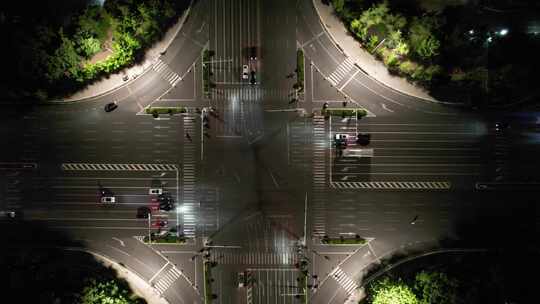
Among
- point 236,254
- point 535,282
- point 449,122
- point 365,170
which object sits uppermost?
point 449,122

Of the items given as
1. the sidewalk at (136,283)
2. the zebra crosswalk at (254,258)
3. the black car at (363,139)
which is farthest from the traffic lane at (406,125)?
the sidewalk at (136,283)

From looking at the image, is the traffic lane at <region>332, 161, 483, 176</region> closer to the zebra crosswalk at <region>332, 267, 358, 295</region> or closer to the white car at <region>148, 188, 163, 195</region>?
the zebra crosswalk at <region>332, 267, 358, 295</region>

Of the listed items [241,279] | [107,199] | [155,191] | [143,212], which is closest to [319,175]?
[241,279]

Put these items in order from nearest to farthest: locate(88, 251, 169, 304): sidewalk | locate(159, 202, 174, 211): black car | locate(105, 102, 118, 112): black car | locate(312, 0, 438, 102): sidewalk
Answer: locate(88, 251, 169, 304): sidewalk, locate(159, 202, 174, 211): black car, locate(105, 102, 118, 112): black car, locate(312, 0, 438, 102): sidewalk

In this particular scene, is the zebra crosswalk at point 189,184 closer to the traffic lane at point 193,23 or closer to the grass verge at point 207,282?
the grass verge at point 207,282

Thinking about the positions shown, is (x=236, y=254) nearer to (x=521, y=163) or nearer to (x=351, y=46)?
(x=351, y=46)

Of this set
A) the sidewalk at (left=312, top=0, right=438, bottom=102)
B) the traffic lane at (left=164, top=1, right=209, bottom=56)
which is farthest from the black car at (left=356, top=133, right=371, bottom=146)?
the traffic lane at (left=164, top=1, right=209, bottom=56)

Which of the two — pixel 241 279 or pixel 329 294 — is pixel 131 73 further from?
pixel 329 294

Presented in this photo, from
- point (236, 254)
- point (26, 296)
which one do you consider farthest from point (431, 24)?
point (26, 296)
